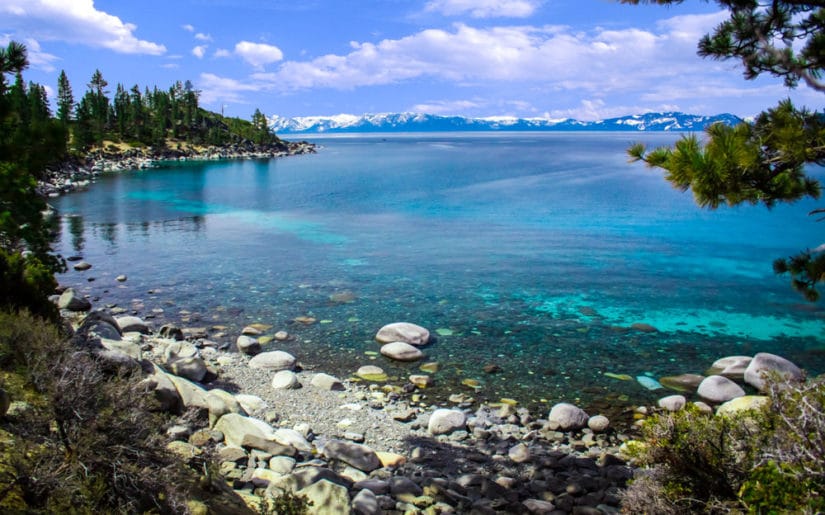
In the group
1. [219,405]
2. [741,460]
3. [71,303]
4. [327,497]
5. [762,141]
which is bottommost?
[219,405]

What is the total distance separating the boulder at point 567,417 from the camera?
43.7 feet

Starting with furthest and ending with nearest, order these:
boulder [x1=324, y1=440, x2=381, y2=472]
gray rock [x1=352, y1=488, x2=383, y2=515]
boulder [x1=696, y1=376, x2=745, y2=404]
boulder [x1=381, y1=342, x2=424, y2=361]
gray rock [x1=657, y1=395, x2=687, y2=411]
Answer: boulder [x1=381, y1=342, x2=424, y2=361]
boulder [x1=696, y1=376, x2=745, y2=404]
gray rock [x1=657, y1=395, x2=687, y2=411]
boulder [x1=324, y1=440, x2=381, y2=472]
gray rock [x1=352, y1=488, x2=383, y2=515]

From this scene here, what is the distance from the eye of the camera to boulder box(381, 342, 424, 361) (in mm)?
17642

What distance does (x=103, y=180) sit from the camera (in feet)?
261

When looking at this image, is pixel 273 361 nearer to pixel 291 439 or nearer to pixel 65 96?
pixel 291 439

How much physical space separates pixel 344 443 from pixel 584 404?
7.07 metres

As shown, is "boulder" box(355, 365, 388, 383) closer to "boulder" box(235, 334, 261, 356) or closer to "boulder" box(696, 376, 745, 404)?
"boulder" box(235, 334, 261, 356)

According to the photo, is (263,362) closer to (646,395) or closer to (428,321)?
(428,321)

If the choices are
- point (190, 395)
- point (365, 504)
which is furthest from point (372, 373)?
point (365, 504)

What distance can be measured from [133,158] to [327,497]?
121234mm

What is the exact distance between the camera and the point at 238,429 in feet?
36.0

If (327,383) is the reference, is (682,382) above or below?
below

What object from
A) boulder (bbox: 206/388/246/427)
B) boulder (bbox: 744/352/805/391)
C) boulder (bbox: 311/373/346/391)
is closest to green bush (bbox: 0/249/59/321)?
boulder (bbox: 206/388/246/427)

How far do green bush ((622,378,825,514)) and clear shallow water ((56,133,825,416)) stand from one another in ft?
26.4
